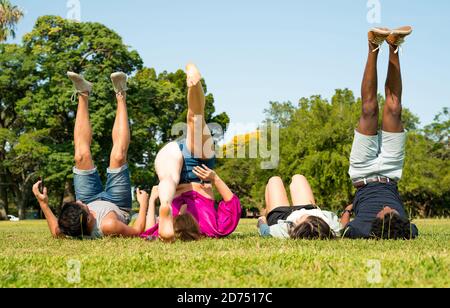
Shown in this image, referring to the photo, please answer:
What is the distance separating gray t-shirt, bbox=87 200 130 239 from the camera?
23.8ft

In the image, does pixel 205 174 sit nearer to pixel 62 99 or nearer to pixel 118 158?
pixel 118 158

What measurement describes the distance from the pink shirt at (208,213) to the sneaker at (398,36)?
2588mm

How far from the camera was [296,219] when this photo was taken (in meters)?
6.95

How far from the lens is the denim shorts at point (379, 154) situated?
271 inches

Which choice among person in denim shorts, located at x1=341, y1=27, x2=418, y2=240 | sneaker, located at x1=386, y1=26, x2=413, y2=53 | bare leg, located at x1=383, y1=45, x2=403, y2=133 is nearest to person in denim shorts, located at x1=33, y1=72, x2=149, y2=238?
person in denim shorts, located at x1=341, y1=27, x2=418, y2=240

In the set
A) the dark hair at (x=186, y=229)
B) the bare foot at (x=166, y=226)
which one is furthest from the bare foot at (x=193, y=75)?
the dark hair at (x=186, y=229)

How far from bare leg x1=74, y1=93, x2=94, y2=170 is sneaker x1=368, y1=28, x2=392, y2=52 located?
3906mm

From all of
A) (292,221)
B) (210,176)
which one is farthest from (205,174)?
(292,221)

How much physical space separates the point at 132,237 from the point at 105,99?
25964 mm

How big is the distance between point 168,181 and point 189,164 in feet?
2.99

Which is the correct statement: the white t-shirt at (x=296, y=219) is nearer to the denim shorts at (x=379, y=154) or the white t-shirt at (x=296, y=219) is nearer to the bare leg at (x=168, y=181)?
the denim shorts at (x=379, y=154)

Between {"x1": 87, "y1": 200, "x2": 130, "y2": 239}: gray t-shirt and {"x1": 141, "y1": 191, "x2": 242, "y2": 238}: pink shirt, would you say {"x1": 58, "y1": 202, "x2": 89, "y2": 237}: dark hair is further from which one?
{"x1": 141, "y1": 191, "x2": 242, "y2": 238}: pink shirt
